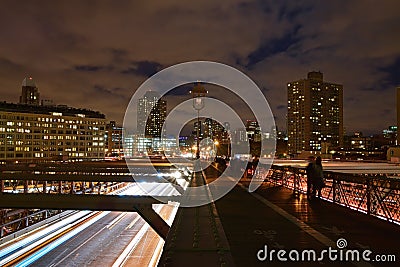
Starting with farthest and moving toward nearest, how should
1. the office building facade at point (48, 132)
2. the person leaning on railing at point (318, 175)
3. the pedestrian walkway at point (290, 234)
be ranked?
1. the office building facade at point (48, 132)
2. the person leaning on railing at point (318, 175)
3. the pedestrian walkway at point (290, 234)

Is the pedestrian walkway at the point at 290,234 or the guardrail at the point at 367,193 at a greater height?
the guardrail at the point at 367,193

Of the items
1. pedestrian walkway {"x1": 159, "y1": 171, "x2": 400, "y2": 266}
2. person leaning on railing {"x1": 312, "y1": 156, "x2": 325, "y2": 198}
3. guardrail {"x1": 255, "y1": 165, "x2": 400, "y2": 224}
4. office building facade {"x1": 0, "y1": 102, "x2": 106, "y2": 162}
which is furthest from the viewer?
office building facade {"x1": 0, "y1": 102, "x2": 106, "y2": 162}

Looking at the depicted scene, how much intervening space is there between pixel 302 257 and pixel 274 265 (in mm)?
829

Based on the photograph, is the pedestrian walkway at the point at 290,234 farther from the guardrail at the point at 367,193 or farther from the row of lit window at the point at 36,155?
the row of lit window at the point at 36,155

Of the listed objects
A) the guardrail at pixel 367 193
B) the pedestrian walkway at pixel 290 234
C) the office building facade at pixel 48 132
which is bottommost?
the pedestrian walkway at pixel 290 234

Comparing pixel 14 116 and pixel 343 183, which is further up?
pixel 14 116

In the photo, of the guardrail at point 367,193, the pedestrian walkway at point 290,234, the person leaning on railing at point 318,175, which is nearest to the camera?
the pedestrian walkway at point 290,234

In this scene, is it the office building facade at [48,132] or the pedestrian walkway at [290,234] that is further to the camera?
the office building facade at [48,132]

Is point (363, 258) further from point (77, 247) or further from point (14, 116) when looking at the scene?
point (14, 116)

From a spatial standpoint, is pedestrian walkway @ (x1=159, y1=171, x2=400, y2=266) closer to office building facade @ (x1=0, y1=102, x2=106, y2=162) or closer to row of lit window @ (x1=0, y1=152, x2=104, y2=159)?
office building facade @ (x1=0, y1=102, x2=106, y2=162)

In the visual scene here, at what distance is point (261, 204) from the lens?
16859 millimetres

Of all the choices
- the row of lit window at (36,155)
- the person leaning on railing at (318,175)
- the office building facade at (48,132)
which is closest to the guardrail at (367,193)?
the person leaning on railing at (318,175)

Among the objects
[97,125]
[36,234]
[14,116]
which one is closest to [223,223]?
[36,234]

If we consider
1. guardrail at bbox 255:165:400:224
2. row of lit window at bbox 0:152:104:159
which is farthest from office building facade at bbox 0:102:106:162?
guardrail at bbox 255:165:400:224
